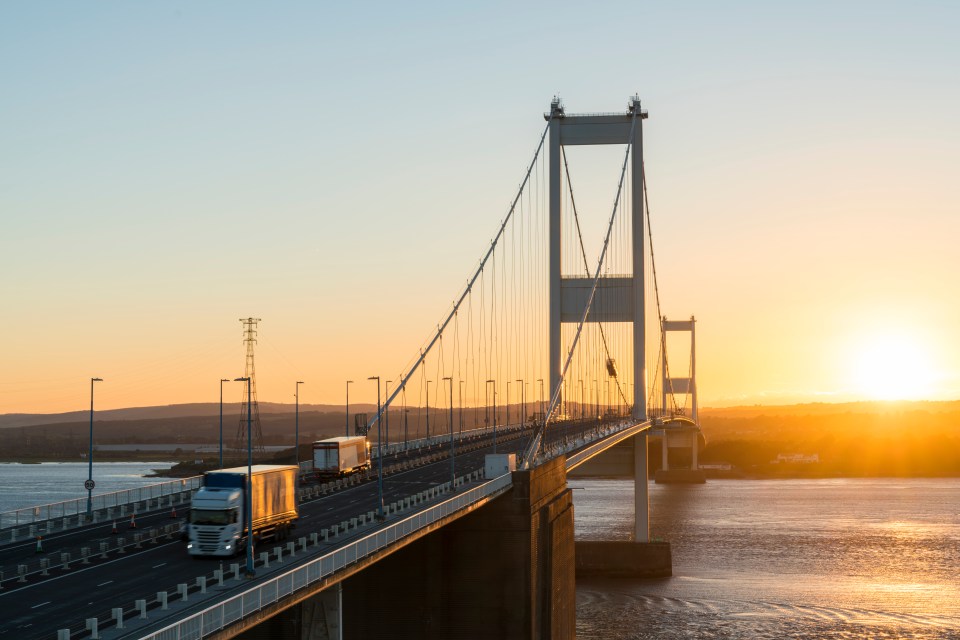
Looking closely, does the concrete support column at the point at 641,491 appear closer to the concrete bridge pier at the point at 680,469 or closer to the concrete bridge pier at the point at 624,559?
the concrete bridge pier at the point at 624,559

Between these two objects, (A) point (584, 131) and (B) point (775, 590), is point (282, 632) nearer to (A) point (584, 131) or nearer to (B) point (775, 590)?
(B) point (775, 590)

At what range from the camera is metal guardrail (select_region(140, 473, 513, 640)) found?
21.3 m

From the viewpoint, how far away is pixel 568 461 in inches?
2422

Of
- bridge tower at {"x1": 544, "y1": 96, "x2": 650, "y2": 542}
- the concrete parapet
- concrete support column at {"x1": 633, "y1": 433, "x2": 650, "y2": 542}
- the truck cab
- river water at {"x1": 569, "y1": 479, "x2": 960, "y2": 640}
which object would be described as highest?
bridge tower at {"x1": 544, "y1": 96, "x2": 650, "y2": 542}

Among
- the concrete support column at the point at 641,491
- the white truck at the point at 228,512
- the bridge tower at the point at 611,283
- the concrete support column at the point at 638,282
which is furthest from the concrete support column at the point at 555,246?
the white truck at the point at 228,512

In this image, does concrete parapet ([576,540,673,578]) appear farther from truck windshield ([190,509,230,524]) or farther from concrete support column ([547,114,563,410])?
truck windshield ([190,509,230,524])

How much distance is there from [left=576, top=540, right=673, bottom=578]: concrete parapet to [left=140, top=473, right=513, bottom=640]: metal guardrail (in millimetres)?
38083

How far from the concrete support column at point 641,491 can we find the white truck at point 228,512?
162ft

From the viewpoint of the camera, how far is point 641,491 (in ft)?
277

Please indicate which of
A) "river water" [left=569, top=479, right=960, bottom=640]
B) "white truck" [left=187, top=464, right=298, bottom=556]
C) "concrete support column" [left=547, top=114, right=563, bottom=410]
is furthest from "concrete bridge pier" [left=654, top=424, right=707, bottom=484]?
"white truck" [left=187, top=464, right=298, bottom=556]

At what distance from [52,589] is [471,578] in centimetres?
1934

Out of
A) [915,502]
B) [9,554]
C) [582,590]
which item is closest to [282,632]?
[9,554]

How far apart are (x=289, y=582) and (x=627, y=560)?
176ft

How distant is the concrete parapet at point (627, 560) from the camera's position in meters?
76.8
